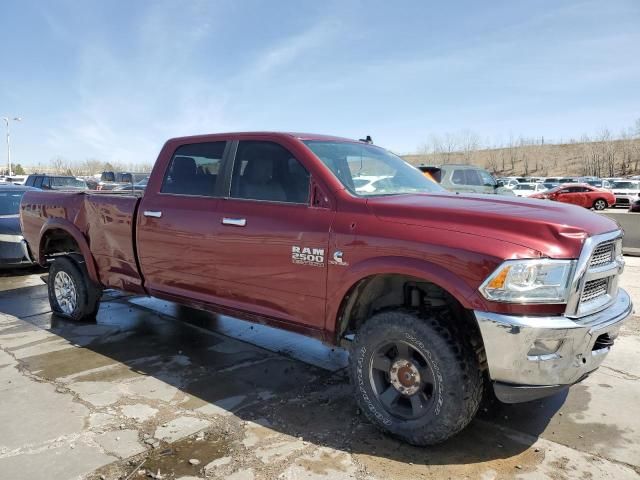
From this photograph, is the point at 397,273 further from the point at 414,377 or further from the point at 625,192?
the point at 625,192

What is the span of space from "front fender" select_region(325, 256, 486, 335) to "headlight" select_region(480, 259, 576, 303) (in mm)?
152

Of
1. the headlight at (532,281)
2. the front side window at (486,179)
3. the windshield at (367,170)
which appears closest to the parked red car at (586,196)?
the front side window at (486,179)

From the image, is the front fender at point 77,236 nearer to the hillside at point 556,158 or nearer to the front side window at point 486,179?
the front side window at point 486,179

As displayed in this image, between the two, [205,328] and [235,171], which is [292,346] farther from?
[235,171]

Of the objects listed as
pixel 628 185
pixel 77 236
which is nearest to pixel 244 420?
pixel 77 236

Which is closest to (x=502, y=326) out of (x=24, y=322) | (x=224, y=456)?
(x=224, y=456)

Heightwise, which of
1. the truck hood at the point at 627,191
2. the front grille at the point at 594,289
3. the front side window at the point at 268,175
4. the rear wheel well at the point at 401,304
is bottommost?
the truck hood at the point at 627,191

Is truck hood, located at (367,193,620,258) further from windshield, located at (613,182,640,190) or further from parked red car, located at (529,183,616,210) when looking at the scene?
windshield, located at (613,182,640,190)

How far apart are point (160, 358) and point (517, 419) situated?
311 cm

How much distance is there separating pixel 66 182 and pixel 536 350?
820 inches

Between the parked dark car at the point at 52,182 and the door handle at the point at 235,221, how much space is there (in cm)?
1700

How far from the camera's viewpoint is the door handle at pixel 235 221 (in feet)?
13.0

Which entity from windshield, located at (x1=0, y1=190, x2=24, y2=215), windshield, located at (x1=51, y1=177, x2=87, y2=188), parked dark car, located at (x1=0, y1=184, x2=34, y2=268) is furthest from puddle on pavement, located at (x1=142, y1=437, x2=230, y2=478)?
windshield, located at (x1=51, y1=177, x2=87, y2=188)

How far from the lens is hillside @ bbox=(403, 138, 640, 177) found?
3231 inches
